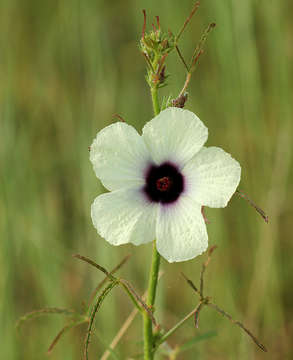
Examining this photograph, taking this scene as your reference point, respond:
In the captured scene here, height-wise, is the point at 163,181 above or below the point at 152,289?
above

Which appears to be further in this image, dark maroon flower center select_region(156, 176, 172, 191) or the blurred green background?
the blurred green background

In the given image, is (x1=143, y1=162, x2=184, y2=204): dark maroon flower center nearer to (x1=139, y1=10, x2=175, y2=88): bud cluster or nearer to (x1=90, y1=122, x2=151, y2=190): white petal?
(x1=90, y1=122, x2=151, y2=190): white petal

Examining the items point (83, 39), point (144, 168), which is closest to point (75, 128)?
point (83, 39)

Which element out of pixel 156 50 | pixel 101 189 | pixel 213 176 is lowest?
pixel 101 189

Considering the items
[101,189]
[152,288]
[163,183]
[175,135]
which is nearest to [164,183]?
[163,183]

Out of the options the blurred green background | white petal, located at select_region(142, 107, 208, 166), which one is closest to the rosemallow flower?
white petal, located at select_region(142, 107, 208, 166)

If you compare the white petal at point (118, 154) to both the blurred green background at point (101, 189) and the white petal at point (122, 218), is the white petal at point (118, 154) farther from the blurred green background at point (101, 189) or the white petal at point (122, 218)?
the blurred green background at point (101, 189)

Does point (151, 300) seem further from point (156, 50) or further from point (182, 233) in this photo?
point (156, 50)

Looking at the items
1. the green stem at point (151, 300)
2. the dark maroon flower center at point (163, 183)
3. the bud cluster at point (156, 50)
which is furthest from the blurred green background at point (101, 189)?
the bud cluster at point (156, 50)
